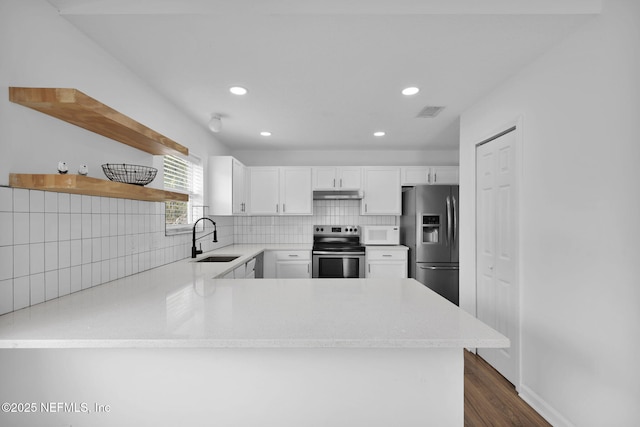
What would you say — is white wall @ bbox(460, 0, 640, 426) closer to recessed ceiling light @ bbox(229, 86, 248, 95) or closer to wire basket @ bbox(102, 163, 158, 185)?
recessed ceiling light @ bbox(229, 86, 248, 95)

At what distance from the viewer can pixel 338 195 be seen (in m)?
4.41

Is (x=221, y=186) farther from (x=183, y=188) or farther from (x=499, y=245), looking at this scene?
(x=499, y=245)

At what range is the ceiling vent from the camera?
2.90 meters

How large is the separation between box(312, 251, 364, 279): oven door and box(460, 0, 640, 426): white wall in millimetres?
2275

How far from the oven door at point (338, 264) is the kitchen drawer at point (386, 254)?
Result: 13 centimetres

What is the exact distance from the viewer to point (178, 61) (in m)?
1.99

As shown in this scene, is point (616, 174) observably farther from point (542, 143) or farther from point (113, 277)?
point (113, 277)

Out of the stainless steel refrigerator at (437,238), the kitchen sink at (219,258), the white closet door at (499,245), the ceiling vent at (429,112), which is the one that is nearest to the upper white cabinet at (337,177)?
the stainless steel refrigerator at (437,238)

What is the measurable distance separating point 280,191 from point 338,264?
1368 mm

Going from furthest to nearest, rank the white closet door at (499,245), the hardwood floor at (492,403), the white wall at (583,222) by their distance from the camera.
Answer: the white closet door at (499,245)
the hardwood floor at (492,403)
the white wall at (583,222)

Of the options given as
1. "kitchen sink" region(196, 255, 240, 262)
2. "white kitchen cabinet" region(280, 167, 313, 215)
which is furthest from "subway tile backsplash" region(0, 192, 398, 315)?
"white kitchen cabinet" region(280, 167, 313, 215)

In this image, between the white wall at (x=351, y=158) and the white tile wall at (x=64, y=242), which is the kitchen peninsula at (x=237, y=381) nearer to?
the white tile wall at (x=64, y=242)

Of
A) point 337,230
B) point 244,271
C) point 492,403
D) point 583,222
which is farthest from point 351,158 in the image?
point 492,403

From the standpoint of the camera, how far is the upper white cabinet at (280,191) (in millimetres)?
4445
